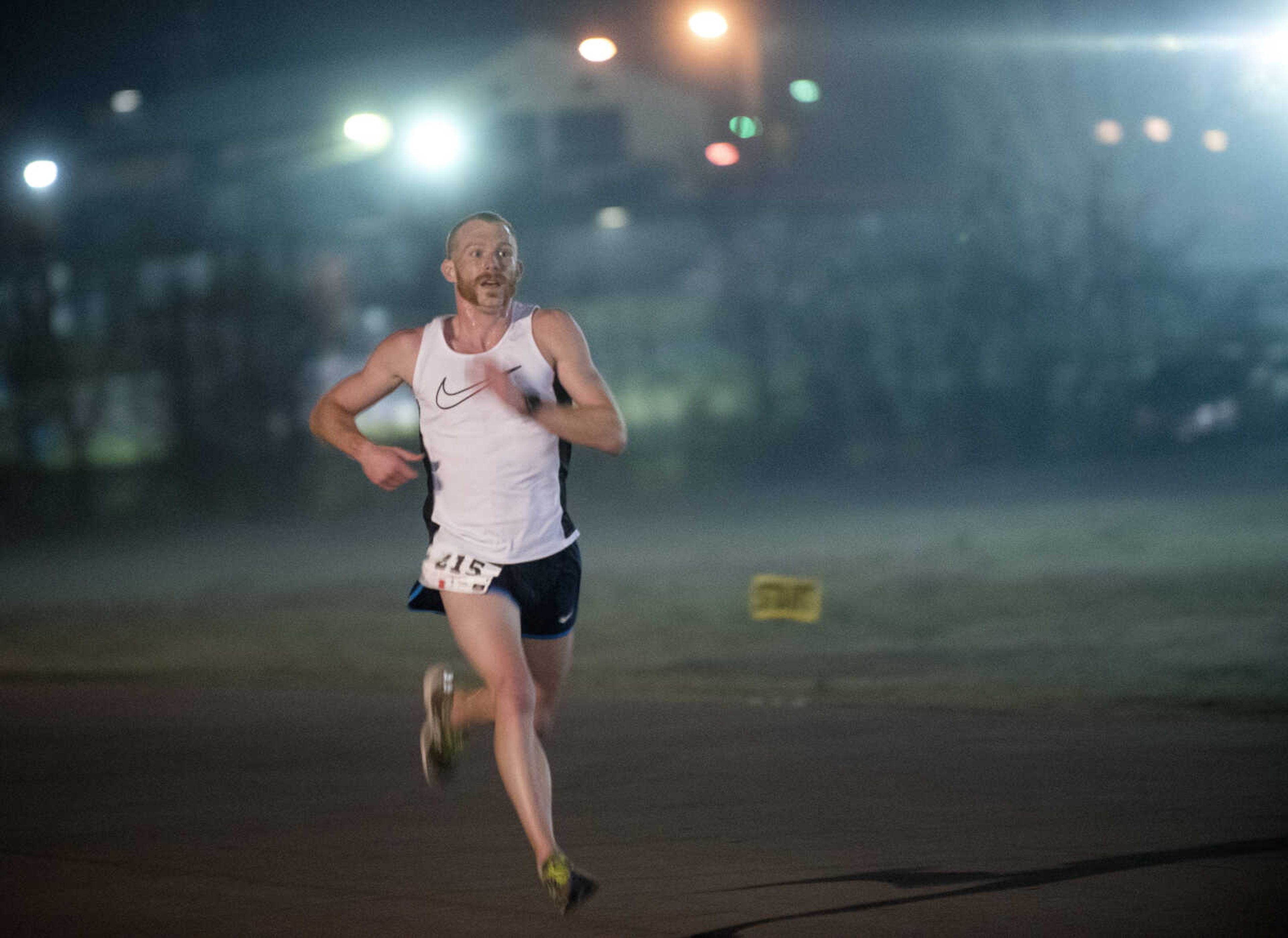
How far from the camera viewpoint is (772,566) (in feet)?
57.7

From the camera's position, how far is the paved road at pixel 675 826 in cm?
525

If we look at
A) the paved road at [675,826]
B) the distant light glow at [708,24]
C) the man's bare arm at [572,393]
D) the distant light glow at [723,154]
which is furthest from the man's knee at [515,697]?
the distant light glow at [723,154]

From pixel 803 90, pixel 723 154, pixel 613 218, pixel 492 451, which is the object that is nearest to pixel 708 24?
pixel 723 154

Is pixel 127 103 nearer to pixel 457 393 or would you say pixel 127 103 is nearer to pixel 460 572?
pixel 457 393

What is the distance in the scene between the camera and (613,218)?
4841cm

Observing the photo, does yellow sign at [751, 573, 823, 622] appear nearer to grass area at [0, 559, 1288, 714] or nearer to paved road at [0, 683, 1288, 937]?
grass area at [0, 559, 1288, 714]

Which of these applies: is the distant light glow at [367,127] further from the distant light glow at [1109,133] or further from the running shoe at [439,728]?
the distant light glow at [1109,133]

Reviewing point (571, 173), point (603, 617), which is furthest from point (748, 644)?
point (571, 173)

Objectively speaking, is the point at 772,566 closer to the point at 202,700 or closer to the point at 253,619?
the point at 253,619

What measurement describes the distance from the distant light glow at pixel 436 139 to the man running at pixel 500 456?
17.8 meters

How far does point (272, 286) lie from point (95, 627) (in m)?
20.7

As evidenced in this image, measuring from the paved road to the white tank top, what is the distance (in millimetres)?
1101

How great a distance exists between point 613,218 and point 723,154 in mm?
28967

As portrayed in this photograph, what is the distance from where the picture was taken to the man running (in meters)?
5.42
